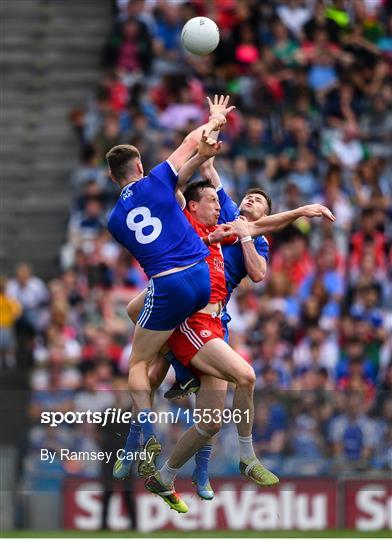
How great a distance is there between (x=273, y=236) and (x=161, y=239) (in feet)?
24.7

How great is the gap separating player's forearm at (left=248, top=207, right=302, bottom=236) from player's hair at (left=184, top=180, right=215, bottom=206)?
0.44m

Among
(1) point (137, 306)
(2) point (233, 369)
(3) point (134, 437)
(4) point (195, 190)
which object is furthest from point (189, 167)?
(3) point (134, 437)

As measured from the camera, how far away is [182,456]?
47.5ft

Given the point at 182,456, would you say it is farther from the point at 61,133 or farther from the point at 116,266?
the point at 61,133

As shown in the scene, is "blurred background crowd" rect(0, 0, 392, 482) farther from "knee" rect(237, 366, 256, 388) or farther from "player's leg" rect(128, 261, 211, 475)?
"knee" rect(237, 366, 256, 388)

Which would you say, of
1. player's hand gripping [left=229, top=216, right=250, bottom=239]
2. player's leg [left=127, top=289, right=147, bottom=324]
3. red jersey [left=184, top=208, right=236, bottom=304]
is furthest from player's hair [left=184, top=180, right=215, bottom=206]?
player's leg [left=127, top=289, right=147, bottom=324]

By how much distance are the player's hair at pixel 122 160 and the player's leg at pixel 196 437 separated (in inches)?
66.3

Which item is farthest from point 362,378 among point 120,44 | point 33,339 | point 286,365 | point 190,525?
point 120,44

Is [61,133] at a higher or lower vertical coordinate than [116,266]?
higher

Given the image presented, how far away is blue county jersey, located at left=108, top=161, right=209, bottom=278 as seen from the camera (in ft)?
45.3

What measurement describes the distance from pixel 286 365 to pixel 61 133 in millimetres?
5565

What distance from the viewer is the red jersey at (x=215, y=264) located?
14391 mm

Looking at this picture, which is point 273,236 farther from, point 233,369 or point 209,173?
point 233,369

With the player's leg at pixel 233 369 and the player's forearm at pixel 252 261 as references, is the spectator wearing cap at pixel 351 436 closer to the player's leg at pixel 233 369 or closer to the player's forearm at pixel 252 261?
the player's leg at pixel 233 369
